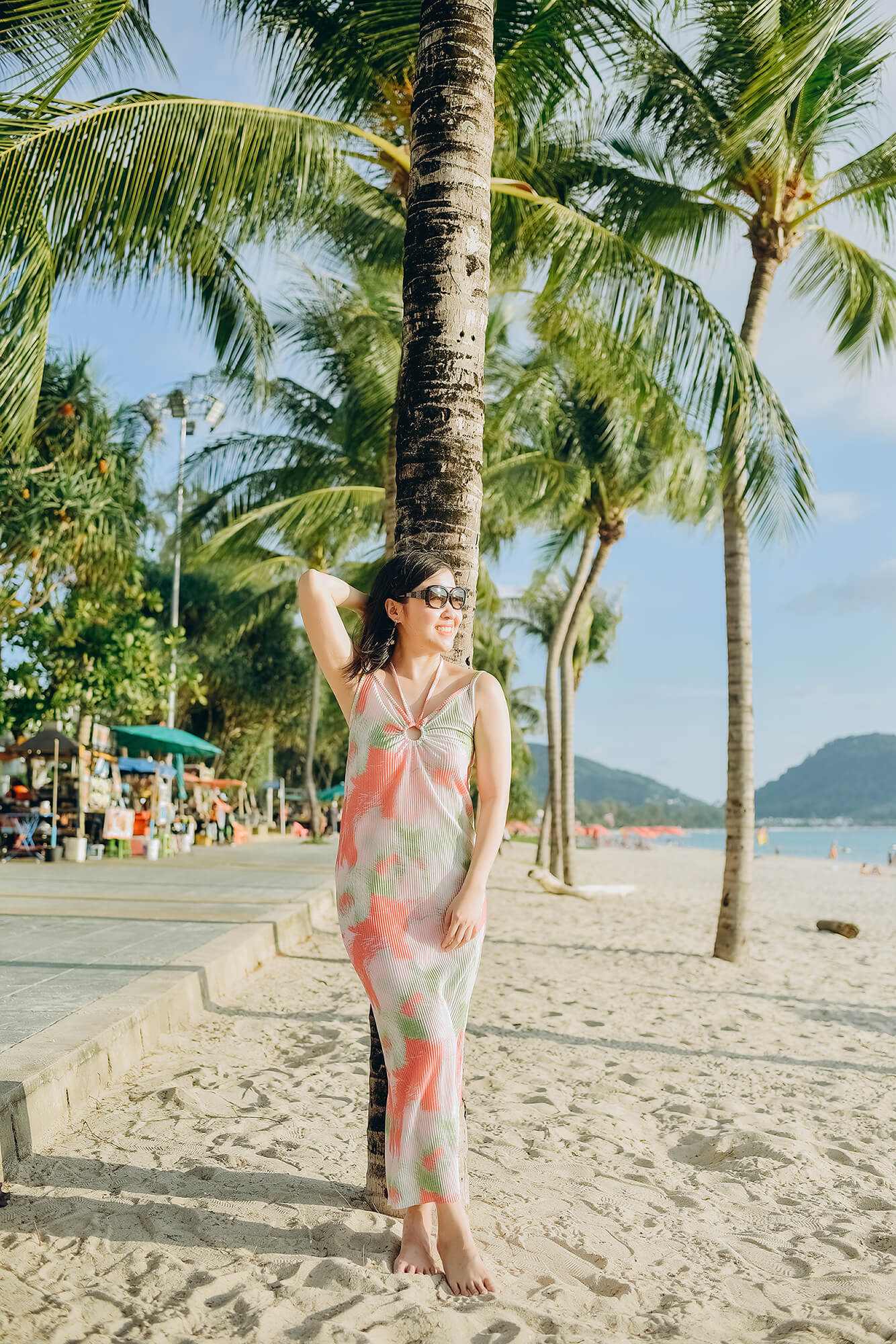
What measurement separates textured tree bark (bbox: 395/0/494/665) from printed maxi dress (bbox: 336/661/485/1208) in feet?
1.85

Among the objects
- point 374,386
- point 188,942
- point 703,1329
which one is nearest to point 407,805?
point 703,1329

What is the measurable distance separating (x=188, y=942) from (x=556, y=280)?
5518 millimetres

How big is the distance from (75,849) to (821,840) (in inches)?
4342

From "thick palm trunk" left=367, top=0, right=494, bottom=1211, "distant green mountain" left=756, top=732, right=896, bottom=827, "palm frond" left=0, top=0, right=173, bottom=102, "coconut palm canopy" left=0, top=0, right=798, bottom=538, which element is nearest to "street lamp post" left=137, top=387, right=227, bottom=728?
"coconut palm canopy" left=0, top=0, right=798, bottom=538

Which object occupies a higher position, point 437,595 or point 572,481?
point 572,481

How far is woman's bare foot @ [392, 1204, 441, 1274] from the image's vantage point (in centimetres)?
267

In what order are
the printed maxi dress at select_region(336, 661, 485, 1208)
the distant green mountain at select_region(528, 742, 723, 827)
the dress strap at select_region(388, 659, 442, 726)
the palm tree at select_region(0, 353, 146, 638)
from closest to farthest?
1. the printed maxi dress at select_region(336, 661, 485, 1208)
2. the dress strap at select_region(388, 659, 442, 726)
3. the palm tree at select_region(0, 353, 146, 638)
4. the distant green mountain at select_region(528, 742, 723, 827)

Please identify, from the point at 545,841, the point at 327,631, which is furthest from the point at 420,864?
the point at 545,841

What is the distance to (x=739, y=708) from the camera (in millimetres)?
9281

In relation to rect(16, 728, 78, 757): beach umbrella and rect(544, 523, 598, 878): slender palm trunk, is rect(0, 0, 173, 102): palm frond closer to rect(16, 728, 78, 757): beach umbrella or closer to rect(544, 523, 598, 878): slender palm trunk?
rect(16, 728, 78, 757): beach umbrella

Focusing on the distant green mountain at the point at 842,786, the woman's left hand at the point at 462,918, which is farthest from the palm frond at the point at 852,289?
the distant green mountain at the point at 842,786

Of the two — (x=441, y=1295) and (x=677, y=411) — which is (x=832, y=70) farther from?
(x=441, y=1295)

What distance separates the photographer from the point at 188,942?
7035mm

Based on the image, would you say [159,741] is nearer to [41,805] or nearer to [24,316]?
[41,805]
